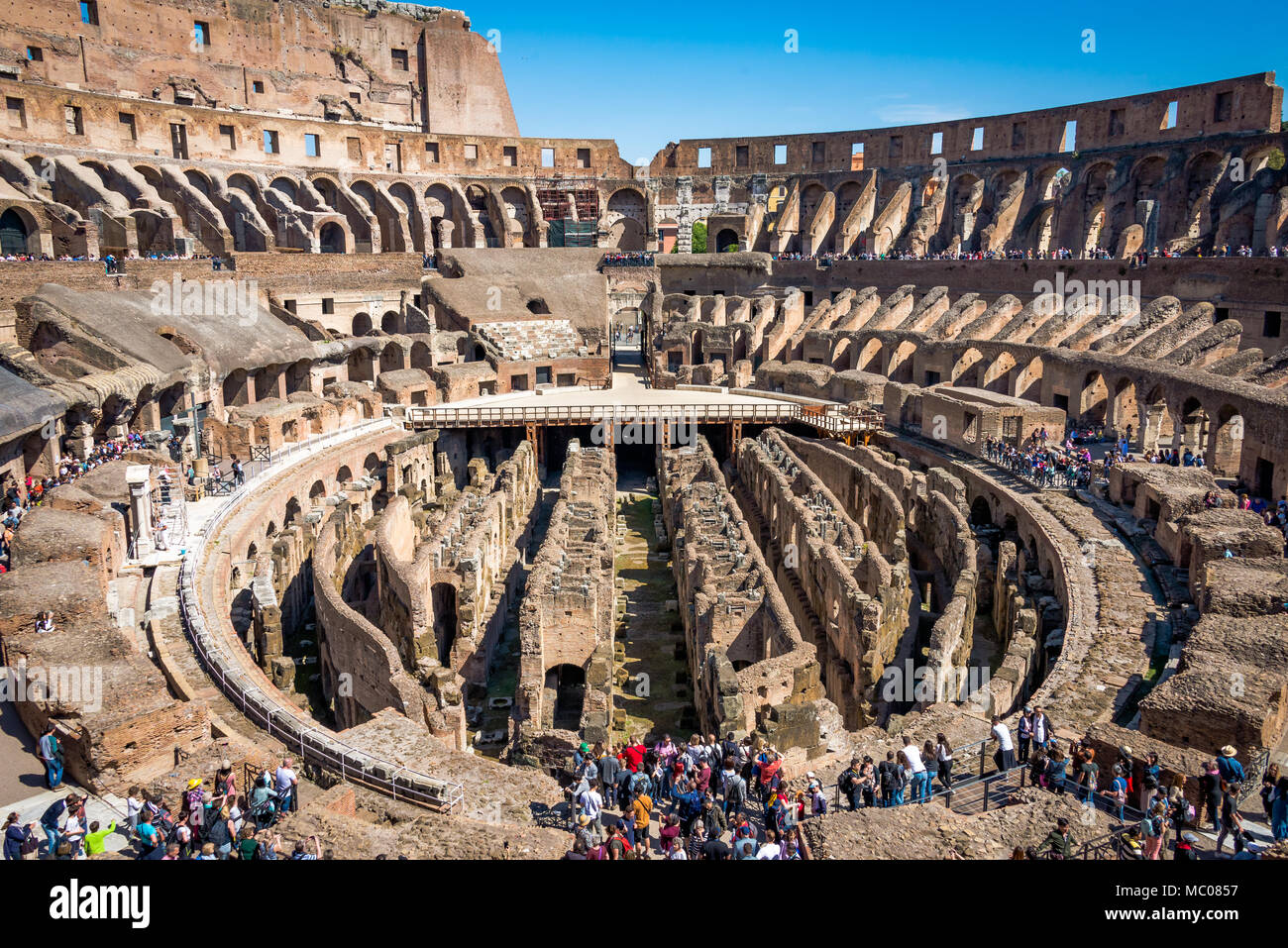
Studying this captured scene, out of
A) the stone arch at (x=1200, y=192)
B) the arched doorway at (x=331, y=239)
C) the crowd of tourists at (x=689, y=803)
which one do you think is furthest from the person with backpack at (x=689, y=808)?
the arched doorway at (x=331, y=239)

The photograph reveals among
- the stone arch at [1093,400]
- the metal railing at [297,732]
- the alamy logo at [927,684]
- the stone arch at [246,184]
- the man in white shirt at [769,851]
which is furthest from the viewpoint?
the stone arch at [246,184]

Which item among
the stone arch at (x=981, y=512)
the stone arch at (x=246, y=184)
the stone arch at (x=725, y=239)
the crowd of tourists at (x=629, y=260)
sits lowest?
the stone arch at (x=981, y=512)

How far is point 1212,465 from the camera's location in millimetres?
25750

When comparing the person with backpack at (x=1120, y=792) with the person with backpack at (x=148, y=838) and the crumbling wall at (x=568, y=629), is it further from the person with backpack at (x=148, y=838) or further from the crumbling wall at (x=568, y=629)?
the person with backpack at (x=148, y=838)

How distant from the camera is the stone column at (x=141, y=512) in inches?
796

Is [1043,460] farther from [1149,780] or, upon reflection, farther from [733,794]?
[733,794]

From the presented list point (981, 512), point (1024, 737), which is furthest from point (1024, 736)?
point (981, 512)

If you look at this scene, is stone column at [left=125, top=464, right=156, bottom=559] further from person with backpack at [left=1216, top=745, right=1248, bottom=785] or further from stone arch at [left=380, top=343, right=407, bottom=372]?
stone arch at [left=380, top=343, right=407, bottom=372]

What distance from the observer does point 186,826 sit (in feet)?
33.7

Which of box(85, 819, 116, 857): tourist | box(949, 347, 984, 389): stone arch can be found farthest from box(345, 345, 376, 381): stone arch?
box(85, 819, 116, 857): tourist
